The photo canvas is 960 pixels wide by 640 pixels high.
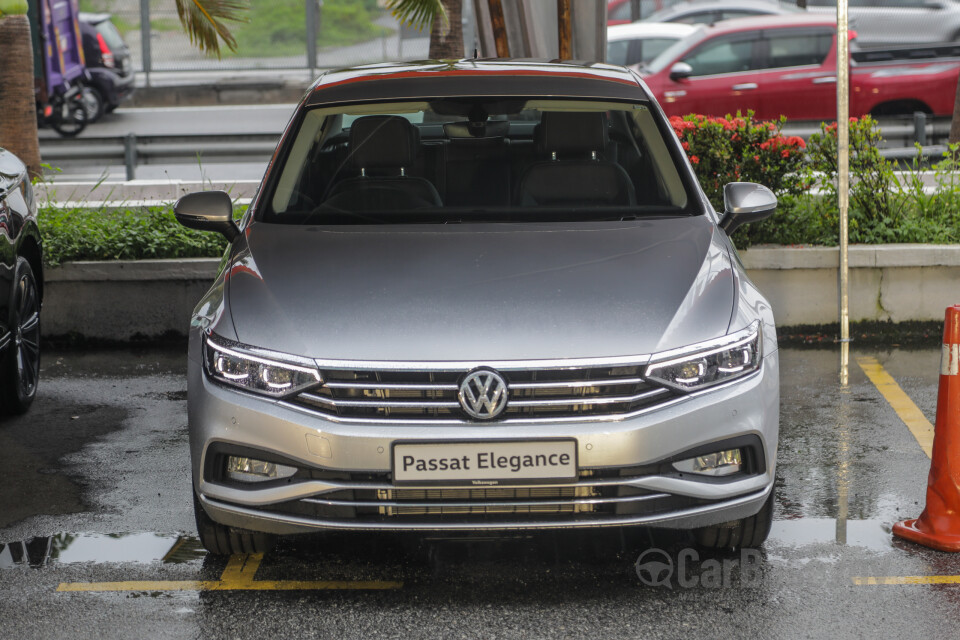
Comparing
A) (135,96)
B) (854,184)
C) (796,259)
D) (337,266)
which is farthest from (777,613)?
(135,96)

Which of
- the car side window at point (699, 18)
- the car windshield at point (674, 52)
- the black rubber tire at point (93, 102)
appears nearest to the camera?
the car windshield at point (674, 52)

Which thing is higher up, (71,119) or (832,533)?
(71,119)

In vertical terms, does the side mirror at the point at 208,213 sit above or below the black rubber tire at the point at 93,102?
above

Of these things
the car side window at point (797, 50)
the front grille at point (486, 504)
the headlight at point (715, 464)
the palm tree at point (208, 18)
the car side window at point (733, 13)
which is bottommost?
the front grille at point (486, 504)

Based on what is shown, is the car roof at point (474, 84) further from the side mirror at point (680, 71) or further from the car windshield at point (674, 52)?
the car windshield at point (674, 52)

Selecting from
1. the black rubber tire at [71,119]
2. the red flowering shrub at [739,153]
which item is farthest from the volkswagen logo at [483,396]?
the black rubber tire at [71,119]

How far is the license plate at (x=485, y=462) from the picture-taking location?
362 cm

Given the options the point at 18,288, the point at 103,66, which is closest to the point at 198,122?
the point at 103,66

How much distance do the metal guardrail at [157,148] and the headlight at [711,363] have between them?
29.1 ft

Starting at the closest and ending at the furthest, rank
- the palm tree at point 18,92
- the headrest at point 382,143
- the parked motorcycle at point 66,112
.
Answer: the headrest at point 382,143, the palm tree at point 18,92, the parked motorcycle at point 66,112

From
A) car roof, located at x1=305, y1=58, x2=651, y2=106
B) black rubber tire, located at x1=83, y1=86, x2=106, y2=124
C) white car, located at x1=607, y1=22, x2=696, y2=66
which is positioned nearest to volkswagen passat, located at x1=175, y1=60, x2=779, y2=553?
car roof, located at x1=305, y1=58, x2=651, y2=106

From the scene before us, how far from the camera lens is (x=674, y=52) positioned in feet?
48.8

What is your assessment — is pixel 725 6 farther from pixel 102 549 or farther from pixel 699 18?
pixel 102 549

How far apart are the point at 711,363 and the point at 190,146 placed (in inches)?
367
